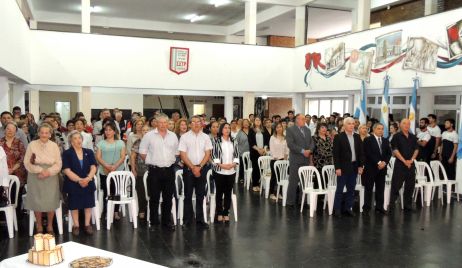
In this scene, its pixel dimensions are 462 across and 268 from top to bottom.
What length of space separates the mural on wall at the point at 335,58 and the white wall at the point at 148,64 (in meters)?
1.75

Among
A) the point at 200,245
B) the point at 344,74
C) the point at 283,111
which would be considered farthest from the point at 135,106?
the point at 200,245

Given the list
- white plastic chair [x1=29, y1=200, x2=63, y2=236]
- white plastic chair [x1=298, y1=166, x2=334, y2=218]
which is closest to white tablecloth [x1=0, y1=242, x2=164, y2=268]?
white plastic chair [x1=29, y1=200, x2=63, y2=236]

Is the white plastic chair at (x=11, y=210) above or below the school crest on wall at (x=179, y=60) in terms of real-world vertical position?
below

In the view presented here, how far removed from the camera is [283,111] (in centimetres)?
1797

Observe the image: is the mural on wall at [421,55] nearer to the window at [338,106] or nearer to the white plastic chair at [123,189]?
the window at [338,106]

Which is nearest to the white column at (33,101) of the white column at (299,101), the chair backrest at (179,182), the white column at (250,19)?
the white column at (250,19)

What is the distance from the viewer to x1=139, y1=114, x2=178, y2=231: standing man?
17.6 ft

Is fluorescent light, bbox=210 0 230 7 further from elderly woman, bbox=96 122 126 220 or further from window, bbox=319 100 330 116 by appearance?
elderly woman, bbox=96 122 126 220

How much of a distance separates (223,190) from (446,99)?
644 centimetres

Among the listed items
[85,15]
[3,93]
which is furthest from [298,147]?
[85,15]

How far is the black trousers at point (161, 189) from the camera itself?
536 cm

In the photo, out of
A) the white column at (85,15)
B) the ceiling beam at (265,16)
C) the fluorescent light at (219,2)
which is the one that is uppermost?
the fluorescent light at (219,2)

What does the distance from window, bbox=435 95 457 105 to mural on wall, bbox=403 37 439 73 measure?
54.8 inches

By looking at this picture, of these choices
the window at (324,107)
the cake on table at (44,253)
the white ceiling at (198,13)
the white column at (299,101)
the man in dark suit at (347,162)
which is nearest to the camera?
the cake on table at (44,253)
